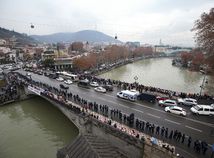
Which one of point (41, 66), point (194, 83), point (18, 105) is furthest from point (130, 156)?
point (41, 66)

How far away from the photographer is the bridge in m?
10.8

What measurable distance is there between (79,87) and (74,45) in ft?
330

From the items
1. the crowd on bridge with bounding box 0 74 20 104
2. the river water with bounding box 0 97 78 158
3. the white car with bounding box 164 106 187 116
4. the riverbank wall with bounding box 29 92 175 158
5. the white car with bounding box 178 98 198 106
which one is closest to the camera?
the riverbank wall with bounding box 29 92 175 158

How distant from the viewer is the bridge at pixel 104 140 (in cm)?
1084

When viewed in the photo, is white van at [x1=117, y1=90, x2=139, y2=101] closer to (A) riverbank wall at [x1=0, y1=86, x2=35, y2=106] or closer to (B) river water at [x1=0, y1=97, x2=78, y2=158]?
(B) river water at [x1=0, y1=97, x2=78, y2=158]

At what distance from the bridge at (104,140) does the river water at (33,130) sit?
2951mm

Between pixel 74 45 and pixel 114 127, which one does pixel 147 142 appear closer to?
pixel 114 127

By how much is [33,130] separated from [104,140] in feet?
A: 59.3

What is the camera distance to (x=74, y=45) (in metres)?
133

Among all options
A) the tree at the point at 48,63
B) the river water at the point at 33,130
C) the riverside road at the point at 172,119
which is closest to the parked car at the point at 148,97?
the riverside road at the point at 172,119

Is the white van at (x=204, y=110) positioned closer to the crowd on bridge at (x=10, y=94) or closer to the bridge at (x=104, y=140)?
the bridge at (x=104, y=140)

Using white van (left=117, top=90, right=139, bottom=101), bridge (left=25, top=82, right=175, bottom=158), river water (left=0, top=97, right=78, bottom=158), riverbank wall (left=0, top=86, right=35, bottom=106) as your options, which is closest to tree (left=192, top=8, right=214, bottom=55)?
white van (left=117, top=90, right=139, bottom=101)

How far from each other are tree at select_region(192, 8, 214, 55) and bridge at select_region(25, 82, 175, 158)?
55.0 feet

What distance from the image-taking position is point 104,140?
11992 millimetres
